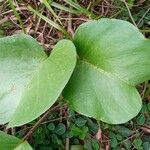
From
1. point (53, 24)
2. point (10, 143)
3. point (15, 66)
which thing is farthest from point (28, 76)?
point (53, 24)

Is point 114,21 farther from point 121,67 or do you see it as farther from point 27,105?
point 27,105

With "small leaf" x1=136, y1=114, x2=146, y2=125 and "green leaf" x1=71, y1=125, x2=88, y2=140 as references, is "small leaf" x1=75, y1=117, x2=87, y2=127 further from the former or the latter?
"small leaf" x1=136, y1=114, x2=146, y2=125

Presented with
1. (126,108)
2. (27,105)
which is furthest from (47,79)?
(126,108)

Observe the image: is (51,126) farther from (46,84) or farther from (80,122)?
(46,84)

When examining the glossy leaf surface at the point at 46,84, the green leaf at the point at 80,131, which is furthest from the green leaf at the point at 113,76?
the green leaf at the point at 80,131

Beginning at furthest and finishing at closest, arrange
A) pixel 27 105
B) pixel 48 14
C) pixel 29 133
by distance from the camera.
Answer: pixel 48 14 < pixel 29 133 < pixel 27 105

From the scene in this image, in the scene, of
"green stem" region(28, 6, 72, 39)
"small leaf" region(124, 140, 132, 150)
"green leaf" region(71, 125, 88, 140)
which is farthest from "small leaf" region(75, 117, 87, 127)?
A: "green stem" region(28, 6, 72, 39)
